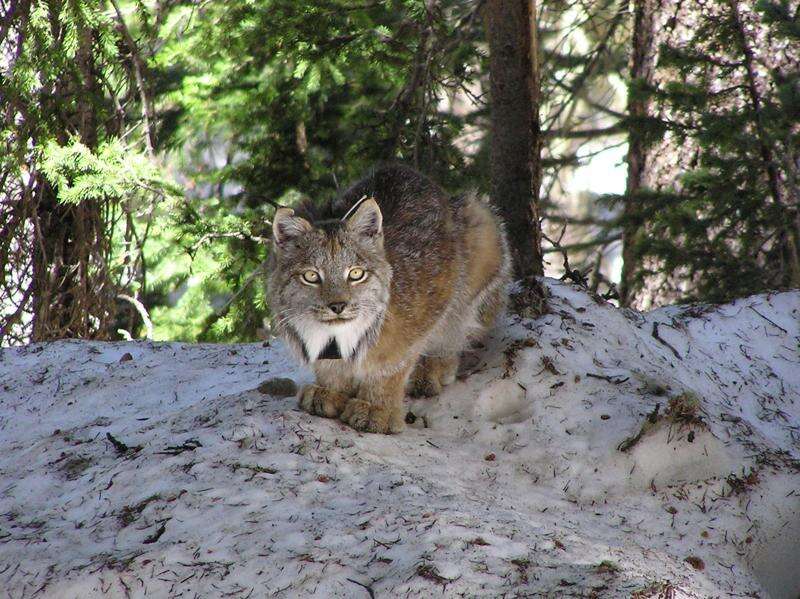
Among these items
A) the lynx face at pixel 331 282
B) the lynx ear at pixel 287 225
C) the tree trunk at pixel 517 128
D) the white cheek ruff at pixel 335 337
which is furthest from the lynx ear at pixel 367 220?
the tree trunk at pixel 517 128

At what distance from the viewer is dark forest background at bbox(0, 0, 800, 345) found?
21.6 ft

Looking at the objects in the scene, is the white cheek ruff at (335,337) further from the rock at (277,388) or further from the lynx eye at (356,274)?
the rock at (277,388)

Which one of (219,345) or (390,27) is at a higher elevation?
(390,27)

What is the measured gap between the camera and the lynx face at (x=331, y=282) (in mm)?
4180

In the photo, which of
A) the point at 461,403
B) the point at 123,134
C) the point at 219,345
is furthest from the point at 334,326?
the point at 123,134

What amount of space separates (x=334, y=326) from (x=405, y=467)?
786mm

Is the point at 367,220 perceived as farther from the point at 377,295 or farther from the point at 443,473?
the point at 443,473

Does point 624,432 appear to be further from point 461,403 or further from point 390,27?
point 390,27

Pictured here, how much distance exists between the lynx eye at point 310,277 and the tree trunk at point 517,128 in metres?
2.70

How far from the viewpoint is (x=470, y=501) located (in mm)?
3766

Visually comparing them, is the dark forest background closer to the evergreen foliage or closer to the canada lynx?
the evergreen foliage

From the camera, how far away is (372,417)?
14.5 ft

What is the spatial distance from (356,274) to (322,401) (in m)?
0.76

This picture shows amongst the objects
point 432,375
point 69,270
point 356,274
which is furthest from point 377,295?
point 69,270
